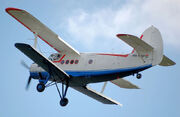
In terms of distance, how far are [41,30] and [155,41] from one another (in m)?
6.92

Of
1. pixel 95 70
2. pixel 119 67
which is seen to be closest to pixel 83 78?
pixel 95 70

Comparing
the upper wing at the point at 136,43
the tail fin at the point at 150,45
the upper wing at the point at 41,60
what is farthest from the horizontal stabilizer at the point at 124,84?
the upper wing at the point at 136,43

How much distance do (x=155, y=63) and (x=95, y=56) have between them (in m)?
3.84

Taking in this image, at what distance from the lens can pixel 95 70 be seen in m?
20.7

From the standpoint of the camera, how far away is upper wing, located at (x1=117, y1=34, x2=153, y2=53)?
1753 centimetres

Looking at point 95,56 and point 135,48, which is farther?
point 95,56

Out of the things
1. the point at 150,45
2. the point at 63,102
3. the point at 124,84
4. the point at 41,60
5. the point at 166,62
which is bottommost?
the point at 63,102

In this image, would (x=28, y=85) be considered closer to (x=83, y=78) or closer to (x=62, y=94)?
(x=62, y=94)

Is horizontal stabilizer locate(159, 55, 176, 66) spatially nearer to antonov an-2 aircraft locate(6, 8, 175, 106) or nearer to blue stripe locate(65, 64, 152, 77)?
antonov an-2 aircraft locate(6, 8, 175, 106)

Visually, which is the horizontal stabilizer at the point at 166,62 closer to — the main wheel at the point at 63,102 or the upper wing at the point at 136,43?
the upper wing at the point at 136,43

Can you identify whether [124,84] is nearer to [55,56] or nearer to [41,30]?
[55,56]

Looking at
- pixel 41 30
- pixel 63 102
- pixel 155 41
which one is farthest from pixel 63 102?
pixel 155 41

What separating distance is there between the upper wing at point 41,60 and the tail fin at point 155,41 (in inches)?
201

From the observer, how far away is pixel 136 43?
61.1 feet
